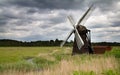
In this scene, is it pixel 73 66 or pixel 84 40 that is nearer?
pixel 73 66

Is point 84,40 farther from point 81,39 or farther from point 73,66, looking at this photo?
point 73,66

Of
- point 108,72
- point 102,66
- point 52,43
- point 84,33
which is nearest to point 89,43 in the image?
point 84,33

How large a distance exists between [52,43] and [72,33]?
7352 cm

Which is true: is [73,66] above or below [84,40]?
above

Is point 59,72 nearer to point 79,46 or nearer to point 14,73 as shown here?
point 14,73

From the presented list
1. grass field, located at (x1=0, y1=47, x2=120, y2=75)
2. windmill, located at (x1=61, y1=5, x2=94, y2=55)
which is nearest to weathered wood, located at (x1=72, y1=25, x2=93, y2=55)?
windmill, located at (x1=61, y1=5, x2=94, y2=55)

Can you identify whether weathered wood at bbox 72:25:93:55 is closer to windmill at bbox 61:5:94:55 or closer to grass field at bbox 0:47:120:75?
windmill at bbox 61:5:94:55

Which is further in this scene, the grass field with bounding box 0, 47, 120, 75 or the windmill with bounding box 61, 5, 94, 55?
the windmill with bounding box 61, 5, 94, 55

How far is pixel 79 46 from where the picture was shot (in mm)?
33656

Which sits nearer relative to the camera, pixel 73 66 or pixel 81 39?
pixel 73 66

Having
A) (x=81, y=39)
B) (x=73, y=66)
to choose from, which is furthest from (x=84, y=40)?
(x=73, y=66)

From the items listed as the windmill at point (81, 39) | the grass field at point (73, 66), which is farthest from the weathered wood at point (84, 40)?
the grass field at point (73, 66)

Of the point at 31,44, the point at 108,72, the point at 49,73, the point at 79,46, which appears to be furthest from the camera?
the point at 31,44

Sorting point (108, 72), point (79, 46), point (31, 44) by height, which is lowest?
point (31, 44)
